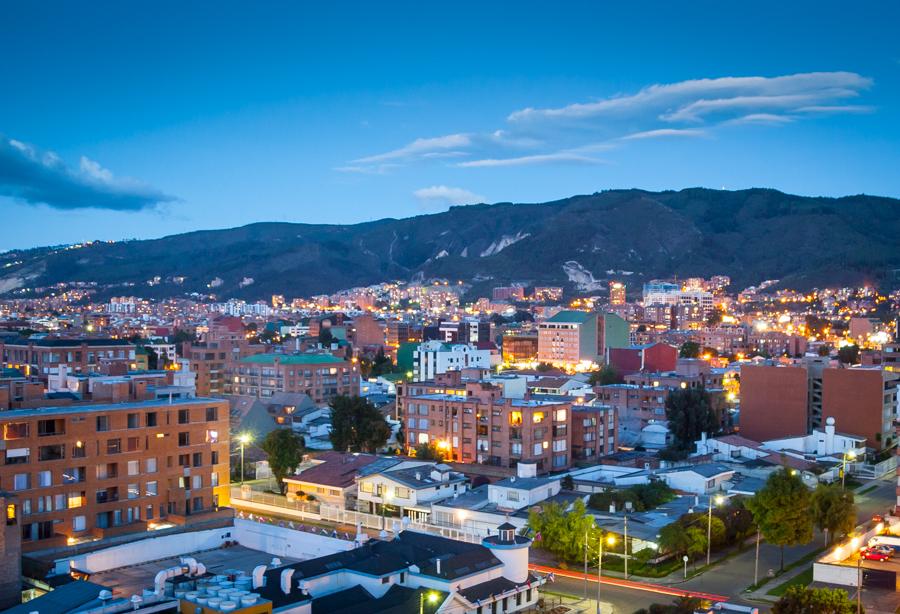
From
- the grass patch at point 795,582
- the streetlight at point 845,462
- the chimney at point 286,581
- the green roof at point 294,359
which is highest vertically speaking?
the green roof at point 294,359

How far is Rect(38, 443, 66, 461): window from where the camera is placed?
27.4 metres

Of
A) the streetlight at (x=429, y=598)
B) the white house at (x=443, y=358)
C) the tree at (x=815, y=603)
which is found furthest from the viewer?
the white house at (x=443, y=358)

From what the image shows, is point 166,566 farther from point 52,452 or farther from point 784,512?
point 784,512

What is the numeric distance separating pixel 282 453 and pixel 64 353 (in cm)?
2940

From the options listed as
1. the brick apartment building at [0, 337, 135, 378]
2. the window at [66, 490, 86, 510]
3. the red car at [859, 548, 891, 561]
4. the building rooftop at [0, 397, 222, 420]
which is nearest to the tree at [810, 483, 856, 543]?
the red car at [859, 548, 891, 561]

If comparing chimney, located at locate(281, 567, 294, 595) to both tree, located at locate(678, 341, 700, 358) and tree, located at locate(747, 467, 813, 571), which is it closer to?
tree, located at locate(747, 467, 813, 571)

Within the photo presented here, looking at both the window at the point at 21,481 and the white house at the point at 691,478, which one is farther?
the white house at the point at 691,478

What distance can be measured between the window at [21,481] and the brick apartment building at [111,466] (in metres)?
0.03

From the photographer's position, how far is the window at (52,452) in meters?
27.4

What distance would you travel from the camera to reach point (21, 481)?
26859mm

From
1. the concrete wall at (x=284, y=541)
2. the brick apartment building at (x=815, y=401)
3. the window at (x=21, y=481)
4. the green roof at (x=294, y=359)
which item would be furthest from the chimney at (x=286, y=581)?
the green roof at (x=294, y=359)

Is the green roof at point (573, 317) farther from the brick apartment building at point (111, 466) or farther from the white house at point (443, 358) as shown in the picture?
the brick apartment building at point (111, 466)

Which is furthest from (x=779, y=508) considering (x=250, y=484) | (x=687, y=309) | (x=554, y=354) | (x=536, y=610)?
(x=687, y=309)

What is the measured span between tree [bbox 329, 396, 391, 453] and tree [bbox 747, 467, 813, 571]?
812 inches
